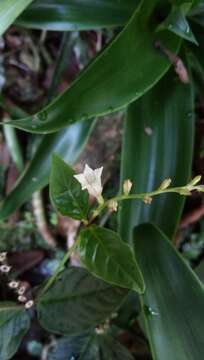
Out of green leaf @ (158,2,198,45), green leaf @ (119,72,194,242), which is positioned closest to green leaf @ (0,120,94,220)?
green leaf @ (119,72,194,242)

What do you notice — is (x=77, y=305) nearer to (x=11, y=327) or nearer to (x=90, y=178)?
(x=11, y=327)

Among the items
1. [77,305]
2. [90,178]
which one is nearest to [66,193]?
[90,178]

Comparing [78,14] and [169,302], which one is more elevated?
[78,14]

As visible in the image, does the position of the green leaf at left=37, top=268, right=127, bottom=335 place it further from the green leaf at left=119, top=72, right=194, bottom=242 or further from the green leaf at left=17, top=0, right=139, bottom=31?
the green leaf at left=17, top=0, right=139, bottom=31

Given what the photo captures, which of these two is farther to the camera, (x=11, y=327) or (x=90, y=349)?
(x=90, y=349)

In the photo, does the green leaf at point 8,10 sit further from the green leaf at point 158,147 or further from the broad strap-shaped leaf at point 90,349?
the broad strap-shaped leaf at point 90,349

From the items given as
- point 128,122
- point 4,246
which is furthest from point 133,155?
point 4,246

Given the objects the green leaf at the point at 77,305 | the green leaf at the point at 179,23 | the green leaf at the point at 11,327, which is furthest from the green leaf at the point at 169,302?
the green leaf at the point at 179,23
